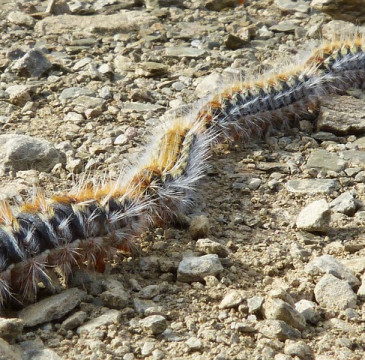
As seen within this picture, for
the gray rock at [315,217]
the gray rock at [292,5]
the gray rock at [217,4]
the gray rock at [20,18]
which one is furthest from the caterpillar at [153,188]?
the gray rock at [20,18]

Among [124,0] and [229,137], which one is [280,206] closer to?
[229,137]

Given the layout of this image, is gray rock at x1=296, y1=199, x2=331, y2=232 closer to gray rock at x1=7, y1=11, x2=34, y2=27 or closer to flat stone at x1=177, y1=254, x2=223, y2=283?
flat stone at x1=177, y1=254, x2=223, y2=283

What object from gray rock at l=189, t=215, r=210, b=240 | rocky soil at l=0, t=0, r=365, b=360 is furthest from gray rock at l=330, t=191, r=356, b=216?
gray rock at l=189, t=215, r=210, b=240

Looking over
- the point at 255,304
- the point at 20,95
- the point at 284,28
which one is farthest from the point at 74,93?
the point at 255,304

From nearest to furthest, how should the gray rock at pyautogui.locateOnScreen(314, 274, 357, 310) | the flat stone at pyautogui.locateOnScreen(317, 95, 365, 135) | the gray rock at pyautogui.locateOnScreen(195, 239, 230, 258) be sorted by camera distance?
the gray rock at pyautogui.locateOnScreen(314, 274, 357, 310)
the gray rock at pyautogui.locateOnScreen(195, 239, 230, 258)
the flat stone at pyautogui.locateOnScreen(317, 95, 365, 135)

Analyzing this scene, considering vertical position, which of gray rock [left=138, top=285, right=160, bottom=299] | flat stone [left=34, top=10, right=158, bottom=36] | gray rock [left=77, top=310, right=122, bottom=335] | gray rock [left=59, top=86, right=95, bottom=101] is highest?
flat stone [left=34, top=10, right=158, bottom=36]

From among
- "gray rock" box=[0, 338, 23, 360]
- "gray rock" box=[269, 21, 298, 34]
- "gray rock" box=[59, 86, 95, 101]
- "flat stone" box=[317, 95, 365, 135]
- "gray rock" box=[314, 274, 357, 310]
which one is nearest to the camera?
"gray rock" box=[0, 338, 23, 360]

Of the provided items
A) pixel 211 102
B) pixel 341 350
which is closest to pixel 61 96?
pixel 211 102

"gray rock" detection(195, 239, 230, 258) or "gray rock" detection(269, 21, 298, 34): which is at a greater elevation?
"gray rock" detection(269, 21, 298, 34)

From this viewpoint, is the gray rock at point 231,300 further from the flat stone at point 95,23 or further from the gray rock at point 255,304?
the flat stone at point 95,23
